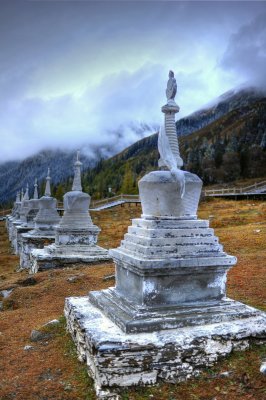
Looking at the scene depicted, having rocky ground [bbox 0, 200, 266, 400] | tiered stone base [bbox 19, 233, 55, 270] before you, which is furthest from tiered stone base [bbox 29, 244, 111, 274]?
tiered stone base [bbox 19, 233, 55, 270]

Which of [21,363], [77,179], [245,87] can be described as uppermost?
[245,87]

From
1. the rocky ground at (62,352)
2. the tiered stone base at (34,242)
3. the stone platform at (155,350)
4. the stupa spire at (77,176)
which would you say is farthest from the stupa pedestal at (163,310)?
the tiered stone base at (34,242)

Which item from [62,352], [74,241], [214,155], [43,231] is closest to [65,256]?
[74,241]

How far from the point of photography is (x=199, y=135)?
153m

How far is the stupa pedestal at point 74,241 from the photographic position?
14688 millimetres

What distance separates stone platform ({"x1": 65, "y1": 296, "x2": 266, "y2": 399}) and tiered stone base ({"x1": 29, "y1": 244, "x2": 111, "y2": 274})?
8639mm

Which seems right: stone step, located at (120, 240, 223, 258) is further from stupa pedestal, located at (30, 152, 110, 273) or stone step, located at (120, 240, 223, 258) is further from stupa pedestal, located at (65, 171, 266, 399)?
stupa pedestal, located at (30, 152, 110, 273)

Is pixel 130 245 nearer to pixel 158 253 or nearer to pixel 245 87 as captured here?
pixel 158 253

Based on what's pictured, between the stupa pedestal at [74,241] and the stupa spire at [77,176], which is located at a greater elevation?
the stupa spire at [77,176]

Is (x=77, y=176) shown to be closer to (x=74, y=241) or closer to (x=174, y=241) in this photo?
(x=74, y=241)

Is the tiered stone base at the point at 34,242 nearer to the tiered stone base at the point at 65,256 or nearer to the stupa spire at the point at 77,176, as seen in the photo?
the tiered stone base at the point at 65,256

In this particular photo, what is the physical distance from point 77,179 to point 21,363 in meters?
10.4

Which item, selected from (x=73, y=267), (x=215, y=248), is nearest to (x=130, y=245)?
(x=215, y=248)

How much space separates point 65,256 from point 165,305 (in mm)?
9109
